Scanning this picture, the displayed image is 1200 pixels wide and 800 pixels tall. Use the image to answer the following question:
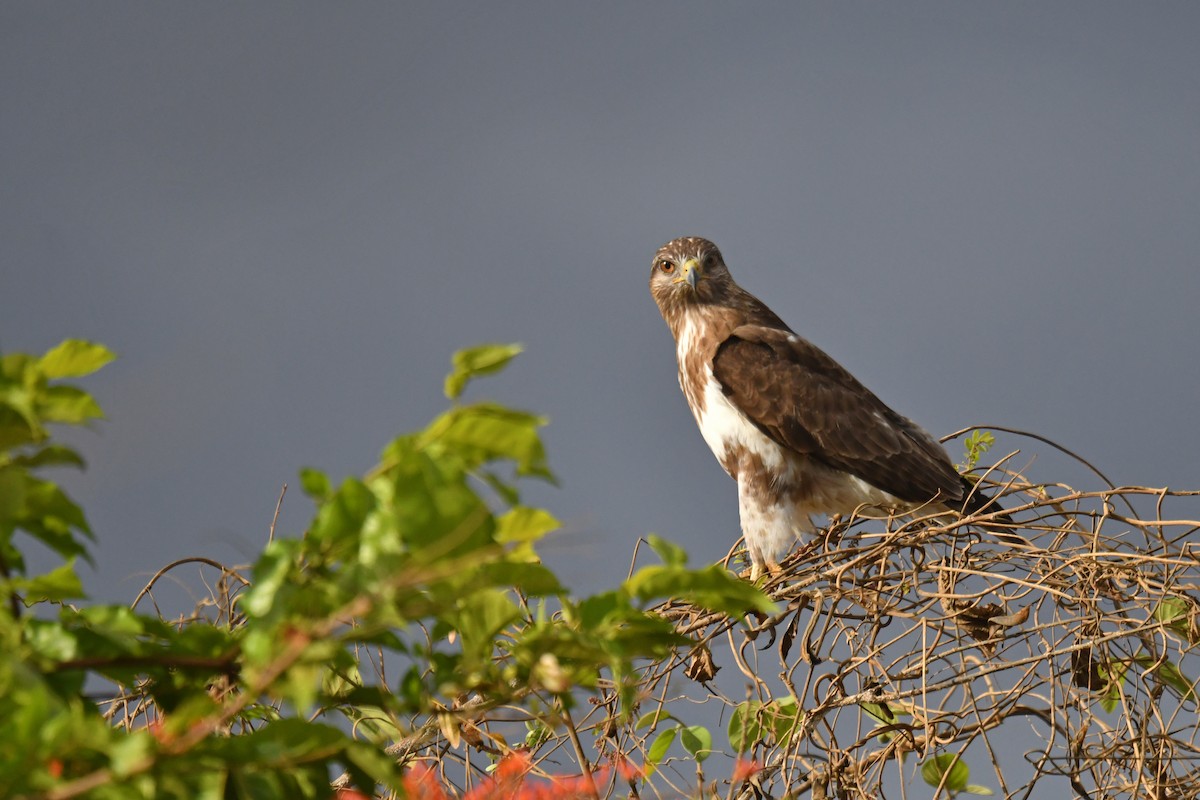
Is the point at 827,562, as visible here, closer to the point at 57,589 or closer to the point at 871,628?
the point at 871,628

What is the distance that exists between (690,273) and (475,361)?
431cm

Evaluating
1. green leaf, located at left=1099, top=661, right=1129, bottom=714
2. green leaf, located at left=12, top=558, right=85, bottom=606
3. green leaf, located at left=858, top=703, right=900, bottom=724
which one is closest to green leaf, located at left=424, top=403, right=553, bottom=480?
green leaf, located at left=12, top=558, right=85, bottom=606

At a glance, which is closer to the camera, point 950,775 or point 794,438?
point 950,775

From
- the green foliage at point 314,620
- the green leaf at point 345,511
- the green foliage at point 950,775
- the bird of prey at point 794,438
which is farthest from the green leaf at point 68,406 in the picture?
the bird of prey at point 794,438

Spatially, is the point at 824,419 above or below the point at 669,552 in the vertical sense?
above

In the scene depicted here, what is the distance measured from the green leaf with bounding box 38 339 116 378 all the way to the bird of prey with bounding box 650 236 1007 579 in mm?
3538

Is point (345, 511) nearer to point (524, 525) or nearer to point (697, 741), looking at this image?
point (524, 525)

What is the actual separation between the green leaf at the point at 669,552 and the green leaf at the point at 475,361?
0.29 metres

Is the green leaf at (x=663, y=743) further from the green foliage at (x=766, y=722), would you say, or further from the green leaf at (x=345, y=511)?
the green leaf at (x=345, y=511)

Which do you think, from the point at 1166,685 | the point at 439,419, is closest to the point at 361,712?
the point at 439,419

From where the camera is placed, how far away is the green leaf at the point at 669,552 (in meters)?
1.51

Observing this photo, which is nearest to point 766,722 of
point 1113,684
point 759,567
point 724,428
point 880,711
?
point 880,711

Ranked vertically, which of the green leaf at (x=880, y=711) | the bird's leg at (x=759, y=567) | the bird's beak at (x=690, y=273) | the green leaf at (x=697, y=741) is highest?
the bird's beak at (x=690, y=273)

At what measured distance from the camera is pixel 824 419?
17.0 feet
